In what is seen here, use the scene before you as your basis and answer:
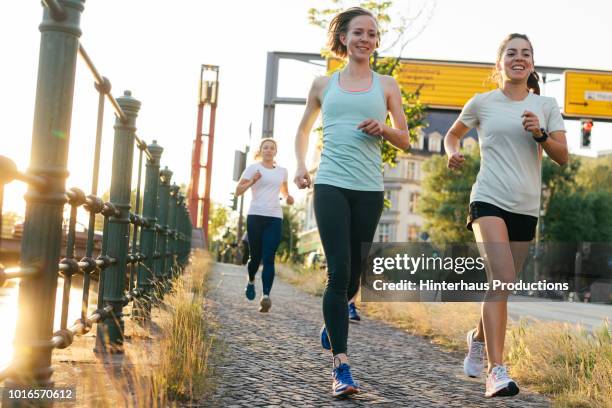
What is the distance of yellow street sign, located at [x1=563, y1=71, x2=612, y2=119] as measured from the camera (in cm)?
2353

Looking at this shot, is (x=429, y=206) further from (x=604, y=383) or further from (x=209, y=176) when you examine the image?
(x=604, y=383)

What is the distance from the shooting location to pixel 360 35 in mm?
4305

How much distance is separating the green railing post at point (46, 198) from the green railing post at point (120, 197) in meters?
2.00

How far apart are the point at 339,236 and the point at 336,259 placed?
0.12 metres

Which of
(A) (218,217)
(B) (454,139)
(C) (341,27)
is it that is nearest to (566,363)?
(B) (454,139)

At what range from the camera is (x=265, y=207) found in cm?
804

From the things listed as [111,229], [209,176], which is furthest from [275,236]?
[209,176]

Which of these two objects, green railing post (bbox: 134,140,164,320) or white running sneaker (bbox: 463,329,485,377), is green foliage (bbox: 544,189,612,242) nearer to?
green railing post (bbox: 134,140,164,320)

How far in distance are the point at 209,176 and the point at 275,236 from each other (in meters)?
39.8

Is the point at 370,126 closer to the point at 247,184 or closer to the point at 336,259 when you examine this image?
the point at 336,259

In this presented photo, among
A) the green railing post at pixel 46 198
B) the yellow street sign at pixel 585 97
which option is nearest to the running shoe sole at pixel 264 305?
the green railing post at pixel 46 198

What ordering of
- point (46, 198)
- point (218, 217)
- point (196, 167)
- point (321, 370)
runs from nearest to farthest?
point (46, 198)
point (321, 370)
point (196, 167)
point (218, 217)

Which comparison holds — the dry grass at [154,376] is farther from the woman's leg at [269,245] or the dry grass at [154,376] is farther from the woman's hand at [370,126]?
the woman's leg at [269,245]

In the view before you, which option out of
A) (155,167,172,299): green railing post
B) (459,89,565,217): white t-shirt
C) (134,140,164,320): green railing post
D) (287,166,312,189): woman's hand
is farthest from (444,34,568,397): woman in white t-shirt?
(155,167,172,299): green railing post
